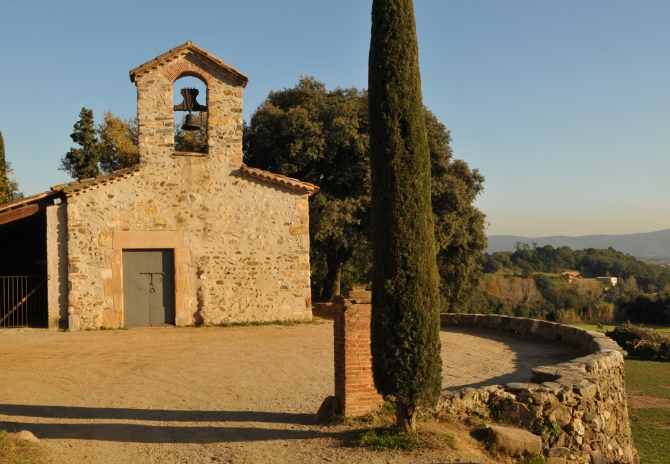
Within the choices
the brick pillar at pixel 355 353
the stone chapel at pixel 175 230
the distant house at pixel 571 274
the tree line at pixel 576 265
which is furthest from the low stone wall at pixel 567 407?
the tree line at pixel 576 265

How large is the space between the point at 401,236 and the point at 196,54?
37.0 ft

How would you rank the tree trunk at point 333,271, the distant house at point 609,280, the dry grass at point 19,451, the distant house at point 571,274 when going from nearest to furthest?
the dry grass at point 19,451 < the tree trunk at point 333,271 < the distant house at point 571,274 < the distant house at point 609,280

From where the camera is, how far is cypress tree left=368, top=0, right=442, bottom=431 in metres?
6.38

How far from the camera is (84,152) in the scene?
1078 inches

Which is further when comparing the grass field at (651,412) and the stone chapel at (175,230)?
the stone chapel at (175,230)

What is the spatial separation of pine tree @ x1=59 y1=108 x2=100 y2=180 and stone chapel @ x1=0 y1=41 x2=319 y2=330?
11.3 m

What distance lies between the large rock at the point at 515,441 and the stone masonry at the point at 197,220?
9.88 meters

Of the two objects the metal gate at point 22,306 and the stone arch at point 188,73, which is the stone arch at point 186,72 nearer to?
the stone arch at point 188,73

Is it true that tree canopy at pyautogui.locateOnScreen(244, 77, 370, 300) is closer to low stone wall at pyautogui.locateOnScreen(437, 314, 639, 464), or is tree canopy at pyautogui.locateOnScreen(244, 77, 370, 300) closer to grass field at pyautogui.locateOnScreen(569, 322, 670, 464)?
grass field at pyautogui.locateOnScreen(569, 322, 670, 464)

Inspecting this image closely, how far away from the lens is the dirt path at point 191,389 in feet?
20.4

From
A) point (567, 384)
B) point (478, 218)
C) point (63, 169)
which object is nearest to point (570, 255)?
point (478, 218)

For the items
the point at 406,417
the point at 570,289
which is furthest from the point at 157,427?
the point at 570,289

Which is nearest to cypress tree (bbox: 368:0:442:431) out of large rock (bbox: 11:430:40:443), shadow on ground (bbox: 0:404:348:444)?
shadow on ground (bbox: 0:404:348:444)

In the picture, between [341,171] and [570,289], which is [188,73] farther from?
[570,289]
